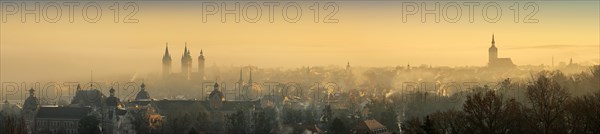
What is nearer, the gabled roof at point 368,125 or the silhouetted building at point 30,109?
the gabled roof at point 368,125

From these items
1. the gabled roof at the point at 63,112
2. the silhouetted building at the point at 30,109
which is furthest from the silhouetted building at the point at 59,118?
the silhouetted building at the point at 30,109

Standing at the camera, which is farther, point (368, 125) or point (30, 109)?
point (30, 109)

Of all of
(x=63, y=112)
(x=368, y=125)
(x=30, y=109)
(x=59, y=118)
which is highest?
(x=30, y=109)

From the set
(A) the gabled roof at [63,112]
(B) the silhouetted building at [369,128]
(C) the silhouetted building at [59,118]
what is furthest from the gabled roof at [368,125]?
(A) the gabled roof at [63,112]

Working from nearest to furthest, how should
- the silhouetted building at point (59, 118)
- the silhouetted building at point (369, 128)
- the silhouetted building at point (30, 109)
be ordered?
the silhouetted building at point (369, 128)
the silhouetted building at point (59, 118)
the silhouetted building at point (30, 109)

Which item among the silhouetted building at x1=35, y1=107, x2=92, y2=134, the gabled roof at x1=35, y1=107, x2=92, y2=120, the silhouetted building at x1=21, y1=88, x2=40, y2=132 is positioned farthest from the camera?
the silhouetted building at x1=21, y1=88, x2=40, y2=132

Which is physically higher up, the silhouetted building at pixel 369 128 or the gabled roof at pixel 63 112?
the gabled roof at pixel 63 112

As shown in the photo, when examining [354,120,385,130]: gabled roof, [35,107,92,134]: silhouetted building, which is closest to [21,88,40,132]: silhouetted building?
[35,107,92,134]: silhouetted building

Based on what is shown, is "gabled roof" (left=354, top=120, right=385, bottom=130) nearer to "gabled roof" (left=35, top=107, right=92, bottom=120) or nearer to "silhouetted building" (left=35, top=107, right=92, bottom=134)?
"silhouetted building" (left=35, top=107, right=92, bottom=134)

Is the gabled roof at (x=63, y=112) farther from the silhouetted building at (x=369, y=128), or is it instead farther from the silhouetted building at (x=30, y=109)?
the silhouetted building at (x=369, y=128)

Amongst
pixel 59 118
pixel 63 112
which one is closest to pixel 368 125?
pixel 59 118

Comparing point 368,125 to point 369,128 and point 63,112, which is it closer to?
point 369,128

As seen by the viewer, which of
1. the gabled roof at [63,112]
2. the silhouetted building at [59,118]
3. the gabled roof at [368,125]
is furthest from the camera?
the gabled roof at [63,112]
